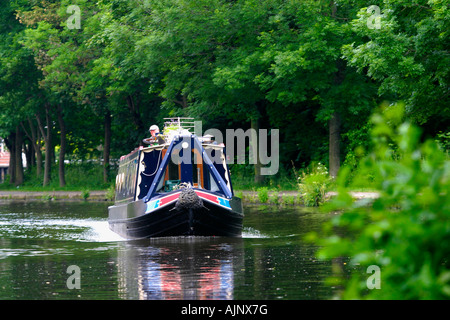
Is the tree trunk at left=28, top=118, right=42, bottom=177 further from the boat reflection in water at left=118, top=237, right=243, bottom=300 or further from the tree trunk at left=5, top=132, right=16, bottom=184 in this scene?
the boat reflection in water at left=118, top=237, right=243, bottom=300

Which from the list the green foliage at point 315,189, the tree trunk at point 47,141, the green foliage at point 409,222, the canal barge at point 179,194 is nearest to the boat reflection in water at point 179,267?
the canal barge at point 179,194

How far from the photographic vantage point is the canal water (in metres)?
11.2

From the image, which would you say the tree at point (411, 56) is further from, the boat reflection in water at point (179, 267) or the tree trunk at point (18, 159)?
the tree trunk at point (18, 159)

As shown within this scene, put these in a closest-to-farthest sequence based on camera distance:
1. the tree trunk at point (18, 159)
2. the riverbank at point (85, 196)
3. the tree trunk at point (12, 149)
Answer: the riverbank at point (85, 196) → the tree trunk at point (18, 159) → the tree trunk at point (12, 149)

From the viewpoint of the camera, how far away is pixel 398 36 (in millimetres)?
23219

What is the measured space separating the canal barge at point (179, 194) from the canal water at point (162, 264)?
0.37 metres

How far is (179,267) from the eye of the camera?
45.9 ft

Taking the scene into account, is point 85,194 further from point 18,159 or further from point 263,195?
point 18,159

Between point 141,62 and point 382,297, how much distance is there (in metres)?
32.8

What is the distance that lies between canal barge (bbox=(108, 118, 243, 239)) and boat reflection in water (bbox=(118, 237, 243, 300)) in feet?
1.20

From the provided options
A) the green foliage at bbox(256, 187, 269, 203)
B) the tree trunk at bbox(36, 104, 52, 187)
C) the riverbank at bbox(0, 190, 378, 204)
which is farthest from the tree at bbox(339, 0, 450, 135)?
the tree trunk at bbox(36, 104, 52, 187)

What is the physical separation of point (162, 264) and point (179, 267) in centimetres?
63

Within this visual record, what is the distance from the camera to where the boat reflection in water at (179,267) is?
1112cm

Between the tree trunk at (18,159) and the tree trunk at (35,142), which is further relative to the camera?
the tree trunk at (18,159)
